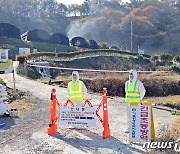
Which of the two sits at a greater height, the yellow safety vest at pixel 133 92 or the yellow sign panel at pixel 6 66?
the yellow sign panel at pixel 6 66

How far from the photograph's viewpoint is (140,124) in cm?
703

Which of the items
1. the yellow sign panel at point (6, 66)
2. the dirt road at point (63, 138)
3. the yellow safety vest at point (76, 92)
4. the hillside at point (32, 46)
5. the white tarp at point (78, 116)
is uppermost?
the hillside at point (32, 46)

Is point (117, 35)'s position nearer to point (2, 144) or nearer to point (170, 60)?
point (170, 60)

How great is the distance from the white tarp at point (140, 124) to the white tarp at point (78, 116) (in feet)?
3.78

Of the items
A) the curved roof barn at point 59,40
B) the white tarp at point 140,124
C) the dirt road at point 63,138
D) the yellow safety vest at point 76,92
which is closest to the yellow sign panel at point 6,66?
the dirt road at point 63,138

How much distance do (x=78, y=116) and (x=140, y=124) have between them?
5.50 feet

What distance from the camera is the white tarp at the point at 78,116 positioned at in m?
7.87

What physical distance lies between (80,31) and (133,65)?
142 ft

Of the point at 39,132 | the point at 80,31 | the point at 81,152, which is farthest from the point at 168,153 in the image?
the point at 80,31

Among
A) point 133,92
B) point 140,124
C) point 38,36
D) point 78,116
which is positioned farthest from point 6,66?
point 38,36

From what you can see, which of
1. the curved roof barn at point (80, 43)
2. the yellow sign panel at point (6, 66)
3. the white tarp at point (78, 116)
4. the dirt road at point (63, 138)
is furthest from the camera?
the curved roof barn at point (80, 43)

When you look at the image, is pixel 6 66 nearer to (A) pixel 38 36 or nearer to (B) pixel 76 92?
(B) pixel 76 92

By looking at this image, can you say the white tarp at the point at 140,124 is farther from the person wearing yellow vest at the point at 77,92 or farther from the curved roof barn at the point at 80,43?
the curved roof barn at the point at 80,43

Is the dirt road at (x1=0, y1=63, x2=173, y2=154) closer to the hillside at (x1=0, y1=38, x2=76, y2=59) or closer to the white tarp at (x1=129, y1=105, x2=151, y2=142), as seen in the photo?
the white tarp at (x1=129, y1=105, x2=151, y2=142)
